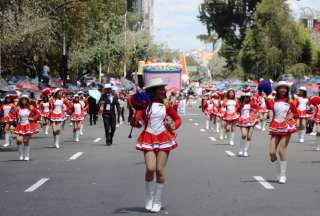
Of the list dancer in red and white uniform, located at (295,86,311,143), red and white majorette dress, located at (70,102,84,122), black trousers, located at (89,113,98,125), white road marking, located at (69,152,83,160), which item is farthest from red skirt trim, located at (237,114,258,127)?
black trousers, located at (89,113,98,125)

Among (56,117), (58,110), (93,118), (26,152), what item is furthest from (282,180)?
(93,118)

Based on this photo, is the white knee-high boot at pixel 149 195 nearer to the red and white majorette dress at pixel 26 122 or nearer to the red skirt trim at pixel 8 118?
the red and white majorette dress at pixel 26 122

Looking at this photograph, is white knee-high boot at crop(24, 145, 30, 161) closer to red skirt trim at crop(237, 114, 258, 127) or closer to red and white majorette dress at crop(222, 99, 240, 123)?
red skirt trim at crop(237, 114, 258, 127)

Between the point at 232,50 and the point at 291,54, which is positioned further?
the point at 232,50

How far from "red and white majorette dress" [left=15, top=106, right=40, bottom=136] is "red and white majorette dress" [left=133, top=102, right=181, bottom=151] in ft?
31.2

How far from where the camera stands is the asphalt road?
12070mm

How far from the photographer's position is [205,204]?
12.5 m

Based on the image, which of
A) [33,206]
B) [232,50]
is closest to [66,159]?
[33,206]

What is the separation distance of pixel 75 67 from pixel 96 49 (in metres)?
4.53

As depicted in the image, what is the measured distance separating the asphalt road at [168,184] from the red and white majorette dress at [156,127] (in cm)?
94

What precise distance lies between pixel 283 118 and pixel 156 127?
4464 millimetres

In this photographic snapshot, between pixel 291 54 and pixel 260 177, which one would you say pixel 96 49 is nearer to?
pixel 291 54

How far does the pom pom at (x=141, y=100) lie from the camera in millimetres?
11414

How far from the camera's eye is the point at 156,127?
11641 mm
